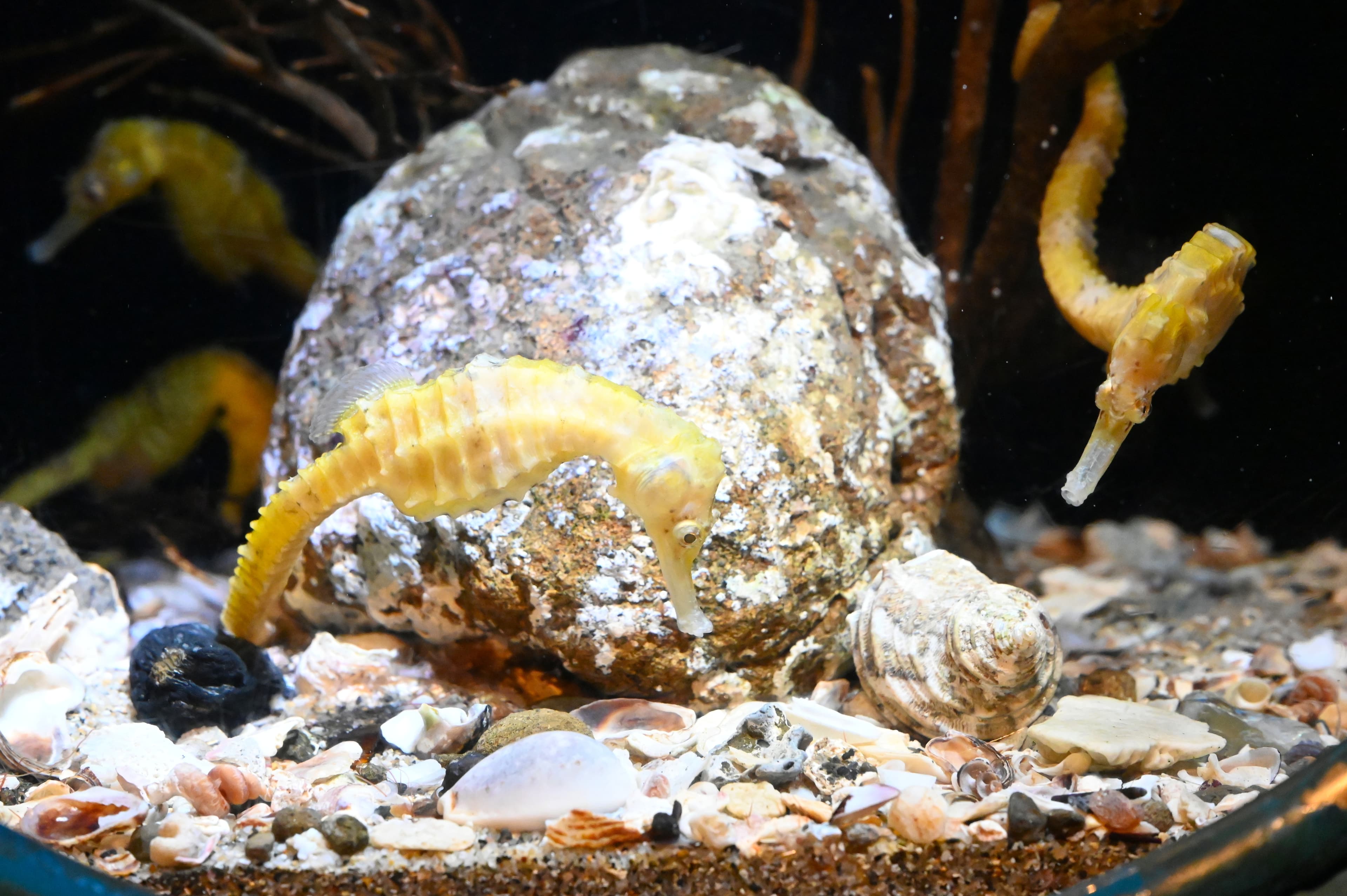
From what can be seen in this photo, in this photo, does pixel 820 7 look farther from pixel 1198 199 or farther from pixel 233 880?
pixel 233 880

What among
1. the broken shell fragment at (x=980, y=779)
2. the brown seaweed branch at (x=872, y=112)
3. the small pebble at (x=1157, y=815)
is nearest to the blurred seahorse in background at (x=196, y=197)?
the brown seaweed branch at (x=872, y=112)

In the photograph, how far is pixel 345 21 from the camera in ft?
9.34

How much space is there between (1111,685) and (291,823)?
1881mm

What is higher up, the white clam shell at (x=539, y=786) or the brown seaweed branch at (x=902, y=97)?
the brown seaweed branch at (x=902, y=97)

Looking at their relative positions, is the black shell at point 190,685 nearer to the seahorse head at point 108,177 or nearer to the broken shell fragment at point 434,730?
the broken shell fragment at point 434,730

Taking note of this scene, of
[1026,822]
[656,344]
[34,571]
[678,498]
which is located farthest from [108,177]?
[1026,822]

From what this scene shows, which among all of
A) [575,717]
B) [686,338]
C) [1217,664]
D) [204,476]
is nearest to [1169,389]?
[1217,664]

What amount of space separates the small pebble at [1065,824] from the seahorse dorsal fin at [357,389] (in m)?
1.42

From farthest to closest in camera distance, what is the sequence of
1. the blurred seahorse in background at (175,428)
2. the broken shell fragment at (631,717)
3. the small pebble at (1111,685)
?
the blurred seahorse in background at (175,428) → the small pebble at (1111,685) → the broken shell fragment at (631,717)

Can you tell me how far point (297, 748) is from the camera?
1.89m

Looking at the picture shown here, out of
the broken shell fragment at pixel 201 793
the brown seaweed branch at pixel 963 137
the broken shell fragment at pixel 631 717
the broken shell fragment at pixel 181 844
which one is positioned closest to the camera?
the broken shell fragment at pixel 181 844

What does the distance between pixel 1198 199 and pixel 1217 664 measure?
50.5 inches

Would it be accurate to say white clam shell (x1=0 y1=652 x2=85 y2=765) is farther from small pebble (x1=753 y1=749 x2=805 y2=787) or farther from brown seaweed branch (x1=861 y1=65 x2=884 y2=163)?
brown seaweed branch (x1=861 y1=65 x2=884 y2=163)

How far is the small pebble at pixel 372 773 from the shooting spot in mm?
1743
